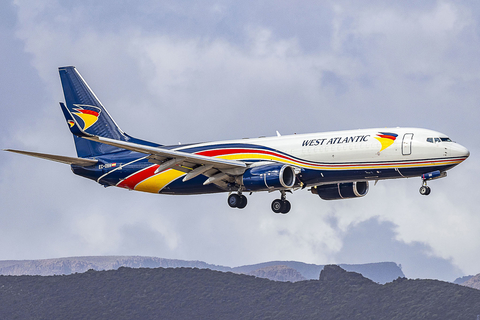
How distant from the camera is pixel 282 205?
64.1 meters

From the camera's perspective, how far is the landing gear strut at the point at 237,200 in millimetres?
61875

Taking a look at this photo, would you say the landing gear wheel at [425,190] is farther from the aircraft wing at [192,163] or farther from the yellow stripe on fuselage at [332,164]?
the aircraft wing at [192,163]

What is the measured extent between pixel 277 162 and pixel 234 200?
201 inches

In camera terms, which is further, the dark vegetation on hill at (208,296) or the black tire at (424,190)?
the dark vegetation on hill at (208,296)

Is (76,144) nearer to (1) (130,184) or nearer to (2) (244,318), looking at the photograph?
(1) (130,184)

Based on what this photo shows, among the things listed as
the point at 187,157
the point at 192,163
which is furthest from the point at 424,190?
the point at 192,163

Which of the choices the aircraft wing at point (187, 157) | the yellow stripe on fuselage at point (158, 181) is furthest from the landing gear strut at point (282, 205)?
the yellow stripe on fuselage at point (158, 181)

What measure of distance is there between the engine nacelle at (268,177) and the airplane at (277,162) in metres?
0.05

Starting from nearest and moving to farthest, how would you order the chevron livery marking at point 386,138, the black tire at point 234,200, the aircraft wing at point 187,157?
the chevron livery marking at point 386,138
the aircraft wing at point 187,157
the black tire at point 234,200

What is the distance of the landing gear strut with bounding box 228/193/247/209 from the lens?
61875 millimetres

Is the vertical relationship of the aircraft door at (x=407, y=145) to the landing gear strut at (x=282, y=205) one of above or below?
above

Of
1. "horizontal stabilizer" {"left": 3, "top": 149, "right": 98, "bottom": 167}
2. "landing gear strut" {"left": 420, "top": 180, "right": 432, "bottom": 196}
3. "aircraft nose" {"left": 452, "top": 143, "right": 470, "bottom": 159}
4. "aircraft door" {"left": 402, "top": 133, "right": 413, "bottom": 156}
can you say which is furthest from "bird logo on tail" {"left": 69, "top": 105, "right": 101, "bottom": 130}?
"aircraft nose" {"left": 452, "top": 143, "right": 470, "bottom": 159}

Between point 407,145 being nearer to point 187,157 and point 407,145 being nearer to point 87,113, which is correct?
point 187,157

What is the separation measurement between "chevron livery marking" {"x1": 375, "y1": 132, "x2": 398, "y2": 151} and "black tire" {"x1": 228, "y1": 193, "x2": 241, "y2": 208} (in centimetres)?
1282
